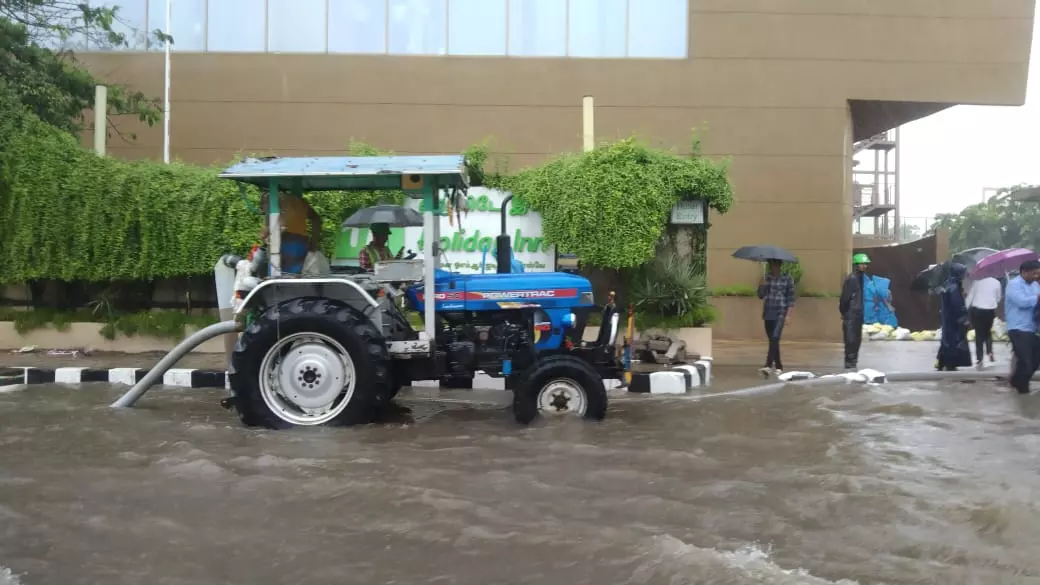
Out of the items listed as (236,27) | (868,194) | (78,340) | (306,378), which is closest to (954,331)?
(306,378)

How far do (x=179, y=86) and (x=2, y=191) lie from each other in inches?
278

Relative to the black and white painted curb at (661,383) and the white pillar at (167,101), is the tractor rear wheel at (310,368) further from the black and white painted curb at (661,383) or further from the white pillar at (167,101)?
the white pillar at (167,101)

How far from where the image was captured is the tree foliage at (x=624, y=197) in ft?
35.8

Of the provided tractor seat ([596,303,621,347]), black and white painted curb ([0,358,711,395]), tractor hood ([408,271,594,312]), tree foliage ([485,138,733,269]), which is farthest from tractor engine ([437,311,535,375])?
tree foliage ([485,138,733,269])

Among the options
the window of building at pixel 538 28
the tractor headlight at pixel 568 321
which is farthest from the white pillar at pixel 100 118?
the tractor headlight at pixel 568 321

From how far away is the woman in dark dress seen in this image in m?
10.1

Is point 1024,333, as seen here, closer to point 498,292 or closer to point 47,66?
point 498,292

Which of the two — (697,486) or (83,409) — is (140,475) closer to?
(83,409)

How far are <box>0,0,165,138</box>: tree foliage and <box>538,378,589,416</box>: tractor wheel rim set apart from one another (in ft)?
32.2

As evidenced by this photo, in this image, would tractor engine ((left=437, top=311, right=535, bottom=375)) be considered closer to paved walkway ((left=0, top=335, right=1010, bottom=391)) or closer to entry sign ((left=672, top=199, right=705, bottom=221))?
paved walkway ((left=0, top=335, right=1010, bottom=391))

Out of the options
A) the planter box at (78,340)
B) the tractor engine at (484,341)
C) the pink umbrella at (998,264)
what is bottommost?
the planter box at (78,340)

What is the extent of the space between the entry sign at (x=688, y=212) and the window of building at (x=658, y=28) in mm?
7311

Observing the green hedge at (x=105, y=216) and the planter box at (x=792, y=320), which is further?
the planter box at (x=792, y=320)

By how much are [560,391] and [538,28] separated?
13.1m
